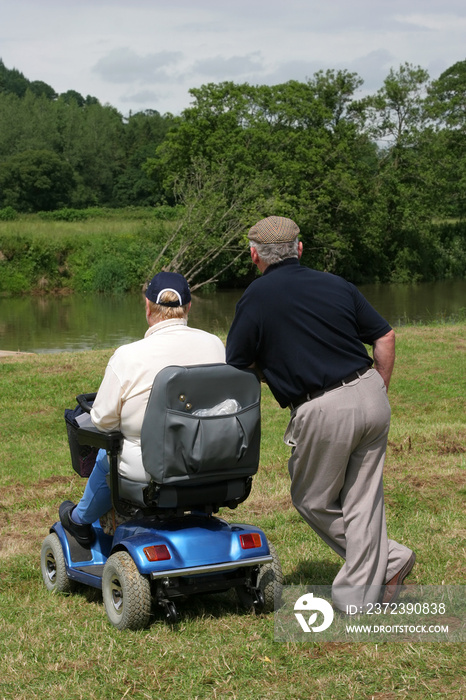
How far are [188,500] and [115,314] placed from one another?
89.5ft

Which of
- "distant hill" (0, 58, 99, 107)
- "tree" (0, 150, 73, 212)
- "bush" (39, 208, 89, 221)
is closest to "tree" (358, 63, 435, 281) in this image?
"bush" (39, 208, 89, 221)

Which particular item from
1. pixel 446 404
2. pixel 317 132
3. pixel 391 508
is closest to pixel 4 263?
pixel 317 132

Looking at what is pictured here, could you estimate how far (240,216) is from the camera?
4047cm

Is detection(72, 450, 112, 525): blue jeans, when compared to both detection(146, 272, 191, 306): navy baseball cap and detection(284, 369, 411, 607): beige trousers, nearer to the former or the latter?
detection(146, 272, 191, 306): navy baseball cap

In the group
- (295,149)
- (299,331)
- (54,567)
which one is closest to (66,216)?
(295,149)

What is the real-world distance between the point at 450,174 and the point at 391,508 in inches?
1877

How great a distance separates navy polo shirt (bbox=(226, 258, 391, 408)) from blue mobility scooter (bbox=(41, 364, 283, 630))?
15 cm

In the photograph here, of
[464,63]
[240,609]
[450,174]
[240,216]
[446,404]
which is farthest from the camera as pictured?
[464,63]

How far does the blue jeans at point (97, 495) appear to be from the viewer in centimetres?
427

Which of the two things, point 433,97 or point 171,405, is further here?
point 433,97

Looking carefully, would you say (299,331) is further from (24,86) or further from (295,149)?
(24,86)

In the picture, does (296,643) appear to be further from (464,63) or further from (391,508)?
(464,63)

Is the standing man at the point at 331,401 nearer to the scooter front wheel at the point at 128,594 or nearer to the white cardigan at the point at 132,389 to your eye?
the white cardigan at the point at 132,389

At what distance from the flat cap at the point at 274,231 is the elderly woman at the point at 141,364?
0.47 metres
